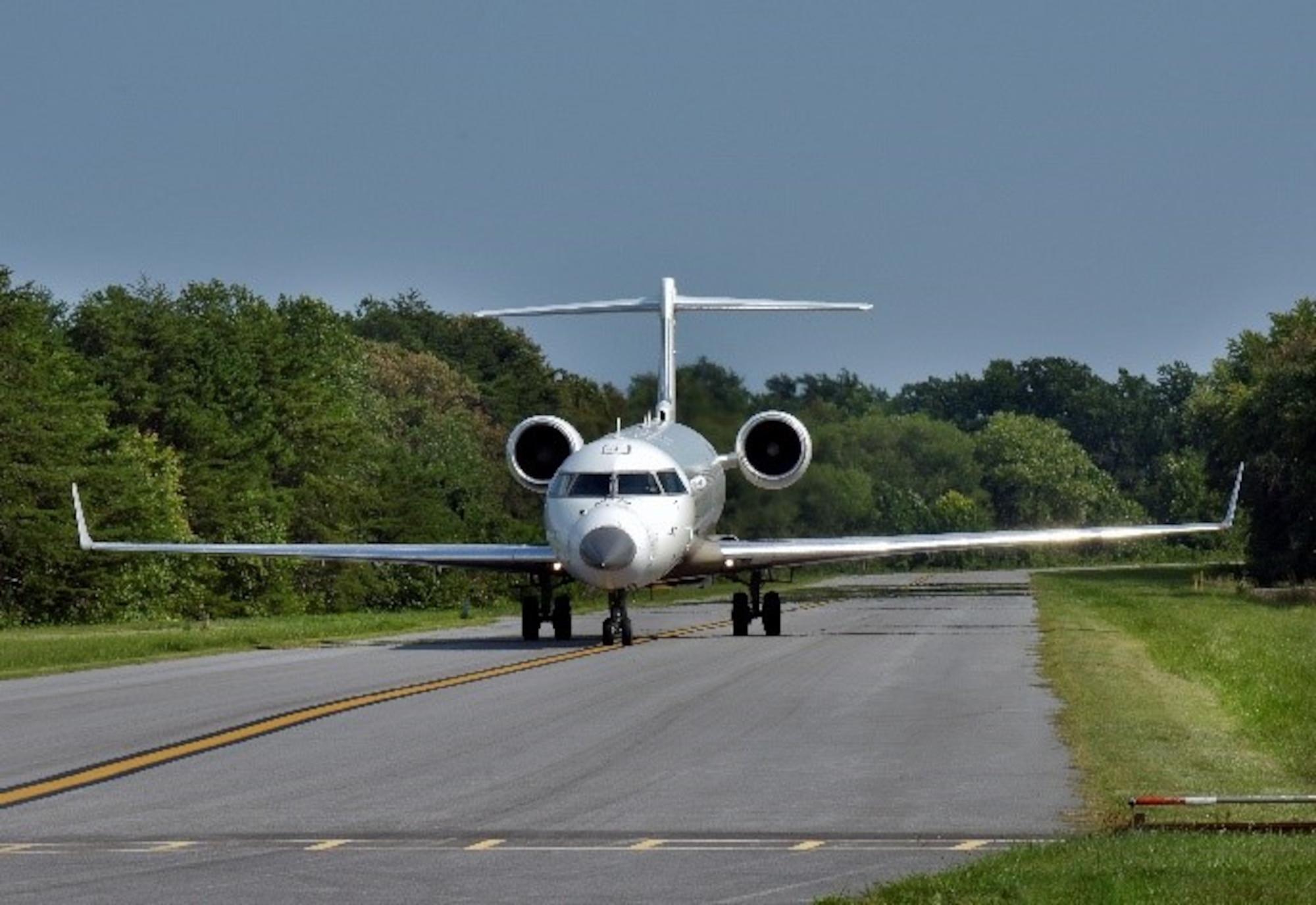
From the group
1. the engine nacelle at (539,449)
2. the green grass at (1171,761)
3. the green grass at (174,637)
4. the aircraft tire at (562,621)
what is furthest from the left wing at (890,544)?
the green grass at (174,637)

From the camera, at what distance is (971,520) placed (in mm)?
158625

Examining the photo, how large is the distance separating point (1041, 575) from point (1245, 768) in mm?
89686

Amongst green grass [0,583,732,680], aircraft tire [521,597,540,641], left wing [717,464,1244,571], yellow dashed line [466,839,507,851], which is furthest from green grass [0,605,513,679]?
yellow dashed line [466,839,507,851]

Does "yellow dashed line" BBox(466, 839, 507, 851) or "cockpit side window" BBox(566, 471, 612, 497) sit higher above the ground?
"cockpit side window" BBox(566, 471, 612, 497)

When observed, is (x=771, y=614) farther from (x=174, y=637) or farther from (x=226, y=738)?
(x=226, y=738)

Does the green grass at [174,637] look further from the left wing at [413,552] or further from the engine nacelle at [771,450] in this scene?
the engine nacelle at [771,450]

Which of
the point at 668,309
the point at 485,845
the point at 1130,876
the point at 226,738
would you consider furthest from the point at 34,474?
the point at 1130,876

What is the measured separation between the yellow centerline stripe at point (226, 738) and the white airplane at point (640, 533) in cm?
443

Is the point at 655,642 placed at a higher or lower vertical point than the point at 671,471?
lower

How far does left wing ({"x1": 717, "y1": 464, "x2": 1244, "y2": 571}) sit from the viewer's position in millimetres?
45969

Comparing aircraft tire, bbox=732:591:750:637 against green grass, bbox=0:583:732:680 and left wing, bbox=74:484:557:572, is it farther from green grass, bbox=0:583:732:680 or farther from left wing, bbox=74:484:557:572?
green grass, bbox=0:583:732:680

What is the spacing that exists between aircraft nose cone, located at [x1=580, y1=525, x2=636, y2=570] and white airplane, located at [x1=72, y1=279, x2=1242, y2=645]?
0.02m

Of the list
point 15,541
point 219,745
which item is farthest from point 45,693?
point 15,541

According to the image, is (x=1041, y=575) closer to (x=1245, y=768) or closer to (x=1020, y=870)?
(x=1245, y=768)
